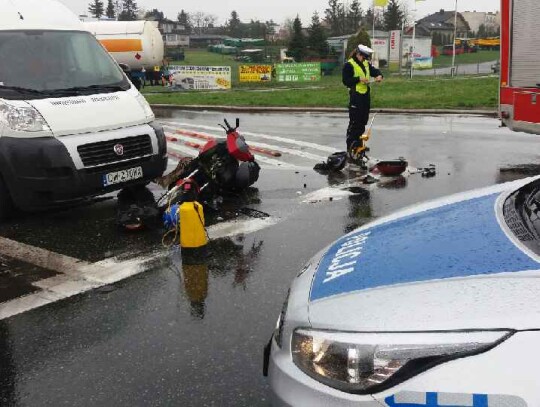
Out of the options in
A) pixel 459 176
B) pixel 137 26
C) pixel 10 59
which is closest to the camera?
pixel 10 59

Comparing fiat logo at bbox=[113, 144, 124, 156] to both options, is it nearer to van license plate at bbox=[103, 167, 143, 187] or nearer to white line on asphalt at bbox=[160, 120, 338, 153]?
van license plate at bbox=[103, 167, 143, 187]

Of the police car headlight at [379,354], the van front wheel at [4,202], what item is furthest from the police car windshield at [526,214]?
the van front wheel at [4,202]

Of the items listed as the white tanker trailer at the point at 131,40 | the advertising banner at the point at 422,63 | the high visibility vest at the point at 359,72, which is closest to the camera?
the high visibility vest at the point at 359,72

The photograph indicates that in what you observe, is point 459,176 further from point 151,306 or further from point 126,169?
point 151,306

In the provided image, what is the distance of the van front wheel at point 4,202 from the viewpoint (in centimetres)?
644

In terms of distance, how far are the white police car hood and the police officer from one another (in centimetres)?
668

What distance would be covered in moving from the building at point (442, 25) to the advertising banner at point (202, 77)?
78.3 meters

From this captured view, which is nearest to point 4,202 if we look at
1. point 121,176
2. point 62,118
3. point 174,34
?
point 62,118

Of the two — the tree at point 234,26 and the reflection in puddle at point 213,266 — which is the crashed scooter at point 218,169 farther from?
the tree at point 234,26

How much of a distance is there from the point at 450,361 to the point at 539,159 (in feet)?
28.4

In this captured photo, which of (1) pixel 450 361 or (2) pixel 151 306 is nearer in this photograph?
(1) pixel 450 361

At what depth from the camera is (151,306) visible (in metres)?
4.36

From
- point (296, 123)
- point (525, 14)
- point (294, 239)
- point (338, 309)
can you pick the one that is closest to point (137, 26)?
point (296, 123)

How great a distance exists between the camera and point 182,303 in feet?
14.4
